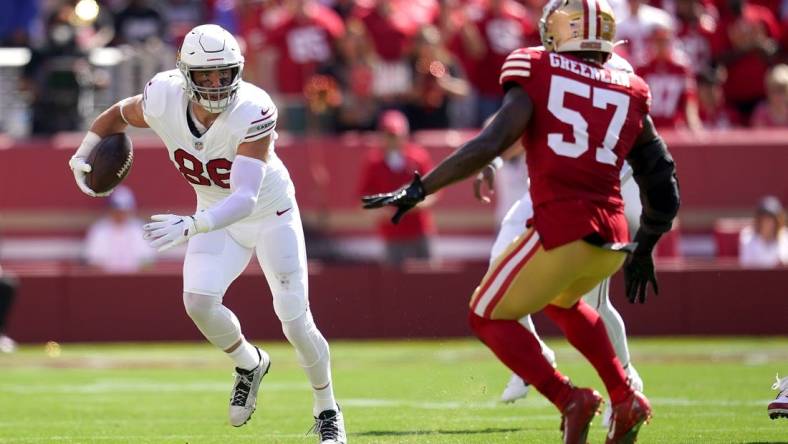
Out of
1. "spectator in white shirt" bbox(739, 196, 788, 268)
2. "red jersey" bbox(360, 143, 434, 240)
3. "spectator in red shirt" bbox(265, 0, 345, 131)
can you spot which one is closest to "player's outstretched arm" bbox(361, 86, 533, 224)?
"red jersey" bbox(360, 143, 434, 240)

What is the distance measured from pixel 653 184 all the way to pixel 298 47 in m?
8.24

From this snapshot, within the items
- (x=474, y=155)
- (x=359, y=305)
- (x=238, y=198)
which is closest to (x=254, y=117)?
(x=238, y=198)

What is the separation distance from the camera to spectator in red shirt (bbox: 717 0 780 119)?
13805mm

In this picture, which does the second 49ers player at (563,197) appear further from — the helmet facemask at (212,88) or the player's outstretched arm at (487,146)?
the helmet facemask at (212,88)

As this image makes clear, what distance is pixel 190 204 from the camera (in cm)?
1427

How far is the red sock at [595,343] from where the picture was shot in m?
5.69

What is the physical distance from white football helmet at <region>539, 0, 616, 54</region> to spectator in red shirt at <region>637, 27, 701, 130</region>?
277 inches

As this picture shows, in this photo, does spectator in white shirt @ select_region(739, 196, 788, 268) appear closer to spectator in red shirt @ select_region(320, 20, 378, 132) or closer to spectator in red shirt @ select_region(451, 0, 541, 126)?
spectator in red shirt @ select_region(451, 0, 541, 126)

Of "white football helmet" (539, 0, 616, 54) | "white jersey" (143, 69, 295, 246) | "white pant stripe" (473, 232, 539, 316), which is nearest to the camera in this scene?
"white pant stripe" (473, 232, 539, 316)

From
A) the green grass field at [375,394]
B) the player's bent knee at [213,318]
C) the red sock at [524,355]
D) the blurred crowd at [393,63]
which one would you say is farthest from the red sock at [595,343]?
the blurred crowd at [393,63]

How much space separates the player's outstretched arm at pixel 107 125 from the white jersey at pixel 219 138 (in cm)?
13

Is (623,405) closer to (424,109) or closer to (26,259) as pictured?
(424,109)

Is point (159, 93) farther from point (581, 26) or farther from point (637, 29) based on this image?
point (637, 29)

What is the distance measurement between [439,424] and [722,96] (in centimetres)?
786
